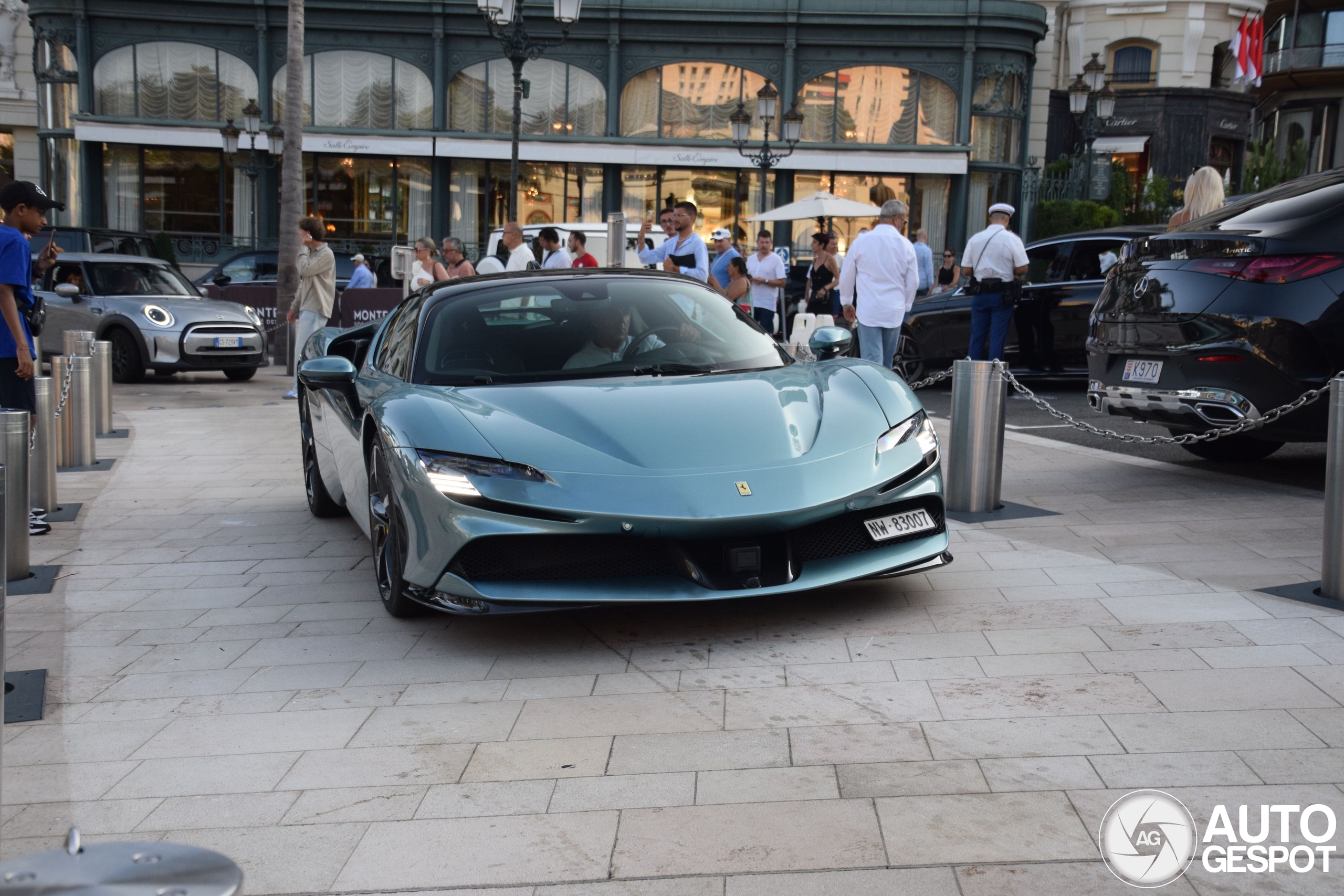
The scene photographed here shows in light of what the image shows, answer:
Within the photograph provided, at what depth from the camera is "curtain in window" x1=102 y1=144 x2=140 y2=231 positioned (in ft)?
110

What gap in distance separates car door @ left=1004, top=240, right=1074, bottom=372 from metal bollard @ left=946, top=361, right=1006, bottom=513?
6.45 m

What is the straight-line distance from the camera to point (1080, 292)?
512 inches

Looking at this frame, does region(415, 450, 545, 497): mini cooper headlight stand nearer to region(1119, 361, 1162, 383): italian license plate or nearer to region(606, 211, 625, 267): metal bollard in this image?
region(1119, 361, 1162, 383): italian license plate

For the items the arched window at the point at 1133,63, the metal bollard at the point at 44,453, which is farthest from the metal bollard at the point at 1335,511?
the arched window at the point at 1133,63

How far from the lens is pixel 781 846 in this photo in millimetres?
2965

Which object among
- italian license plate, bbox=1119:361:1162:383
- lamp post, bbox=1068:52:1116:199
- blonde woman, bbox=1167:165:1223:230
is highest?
lamp post, bbox=1068:52:1116:199

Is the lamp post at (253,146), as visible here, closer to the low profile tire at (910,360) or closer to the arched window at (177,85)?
the arched window at (177,85)

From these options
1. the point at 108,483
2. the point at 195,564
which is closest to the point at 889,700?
the point at 195,564

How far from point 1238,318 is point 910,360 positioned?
7.13 m

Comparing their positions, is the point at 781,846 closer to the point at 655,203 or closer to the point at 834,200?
the point at 834,200

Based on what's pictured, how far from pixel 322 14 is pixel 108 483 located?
27061 mm

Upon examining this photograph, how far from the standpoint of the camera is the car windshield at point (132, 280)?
55.0 feet

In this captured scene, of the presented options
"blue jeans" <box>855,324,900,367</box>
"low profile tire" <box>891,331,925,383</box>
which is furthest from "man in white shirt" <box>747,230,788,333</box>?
"blue jeans" <box>855,324,900,367</box>

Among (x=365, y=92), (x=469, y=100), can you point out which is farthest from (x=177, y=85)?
(x=469, y=100)
